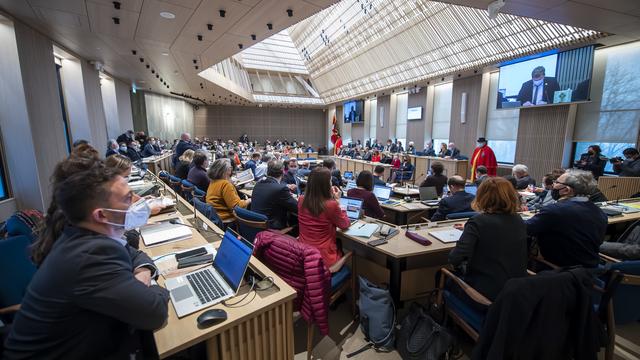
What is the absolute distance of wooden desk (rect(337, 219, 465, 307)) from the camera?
2.52m

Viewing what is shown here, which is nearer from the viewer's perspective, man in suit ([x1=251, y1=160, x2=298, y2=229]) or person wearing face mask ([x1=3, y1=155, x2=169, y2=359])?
person wearing face mask ([x1=3, y1=155, x2=169, y2=359])

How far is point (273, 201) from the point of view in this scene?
3.30 m

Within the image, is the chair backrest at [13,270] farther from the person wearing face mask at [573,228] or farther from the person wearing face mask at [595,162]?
the person wearing face mask at [595,162]

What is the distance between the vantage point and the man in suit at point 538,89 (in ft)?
25.8

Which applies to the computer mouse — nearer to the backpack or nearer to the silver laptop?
the backpack

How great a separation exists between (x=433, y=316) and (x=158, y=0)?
18.2 feet

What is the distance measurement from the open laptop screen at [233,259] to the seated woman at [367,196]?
221 cm

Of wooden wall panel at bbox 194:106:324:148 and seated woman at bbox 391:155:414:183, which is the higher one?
wooden wall panel at bbox 194:106:324:148

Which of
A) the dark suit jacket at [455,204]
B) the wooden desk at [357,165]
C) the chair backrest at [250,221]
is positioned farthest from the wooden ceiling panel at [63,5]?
the wooden desk at [357,165]

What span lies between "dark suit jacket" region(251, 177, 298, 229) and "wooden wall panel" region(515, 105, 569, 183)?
900cm

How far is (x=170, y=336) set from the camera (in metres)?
1.28

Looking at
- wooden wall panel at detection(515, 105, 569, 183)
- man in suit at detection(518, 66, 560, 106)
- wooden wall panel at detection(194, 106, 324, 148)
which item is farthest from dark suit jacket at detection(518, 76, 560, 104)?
wooden wall panel at detection(194, 106, 324, 148)

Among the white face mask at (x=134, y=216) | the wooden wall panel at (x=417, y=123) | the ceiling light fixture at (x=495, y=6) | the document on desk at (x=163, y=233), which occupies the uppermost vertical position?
the ceiling light fixture at (x=495, y=6)

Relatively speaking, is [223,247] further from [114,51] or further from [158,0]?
[114,51]
